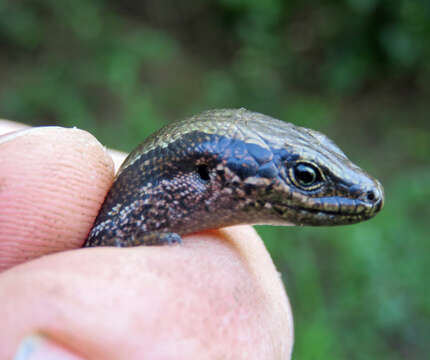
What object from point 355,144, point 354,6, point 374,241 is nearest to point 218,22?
point 354,6

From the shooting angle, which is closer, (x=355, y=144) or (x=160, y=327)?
(x=160, y=327)

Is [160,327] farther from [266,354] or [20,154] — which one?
[20,154]

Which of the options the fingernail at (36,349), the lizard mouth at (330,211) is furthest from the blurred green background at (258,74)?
the fingernail at (36,349)

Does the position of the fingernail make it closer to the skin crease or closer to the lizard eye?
the skin crease

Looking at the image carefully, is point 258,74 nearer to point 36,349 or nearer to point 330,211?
point 330,211

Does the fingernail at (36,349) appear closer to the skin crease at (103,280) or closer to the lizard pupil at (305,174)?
the skin crease at (103,280)

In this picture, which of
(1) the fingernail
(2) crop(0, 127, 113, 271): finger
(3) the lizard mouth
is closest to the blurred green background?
(3) the lizard mouth

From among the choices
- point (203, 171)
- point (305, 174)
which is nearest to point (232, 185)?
point (203, 171)
